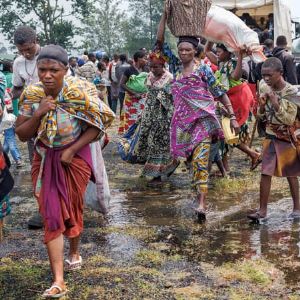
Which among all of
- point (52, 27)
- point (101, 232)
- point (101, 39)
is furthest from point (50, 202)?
point (101, 39)

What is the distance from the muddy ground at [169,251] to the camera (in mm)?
4012

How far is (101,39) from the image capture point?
53.4 meters

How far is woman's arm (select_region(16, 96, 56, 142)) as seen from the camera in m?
3.87

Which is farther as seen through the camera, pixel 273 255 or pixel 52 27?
→ pixel 52 27

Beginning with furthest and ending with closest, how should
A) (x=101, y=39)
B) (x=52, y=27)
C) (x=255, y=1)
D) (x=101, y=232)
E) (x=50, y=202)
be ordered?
1. (x=101, y=39)
2. (x=52, y=27)
3. (x=255, y=1)
4. (x=101, y=232)
5. (x=50, y=202)

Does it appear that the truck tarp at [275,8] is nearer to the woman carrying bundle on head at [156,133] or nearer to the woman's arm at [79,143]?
the woman carrying bundle on head at [156,133]

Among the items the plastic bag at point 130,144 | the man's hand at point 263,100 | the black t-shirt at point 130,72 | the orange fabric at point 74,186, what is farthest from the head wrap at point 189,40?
the black t-shirt at point 130,72

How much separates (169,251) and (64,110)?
1558 millimetres

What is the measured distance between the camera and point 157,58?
706 cm

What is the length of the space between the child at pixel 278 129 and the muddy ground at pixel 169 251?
0.35m

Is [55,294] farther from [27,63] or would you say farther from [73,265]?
[27,63]

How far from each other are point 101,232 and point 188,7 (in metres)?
2.44

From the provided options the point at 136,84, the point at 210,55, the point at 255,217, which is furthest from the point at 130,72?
the point at 255,217

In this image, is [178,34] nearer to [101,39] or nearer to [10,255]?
[10,255]
